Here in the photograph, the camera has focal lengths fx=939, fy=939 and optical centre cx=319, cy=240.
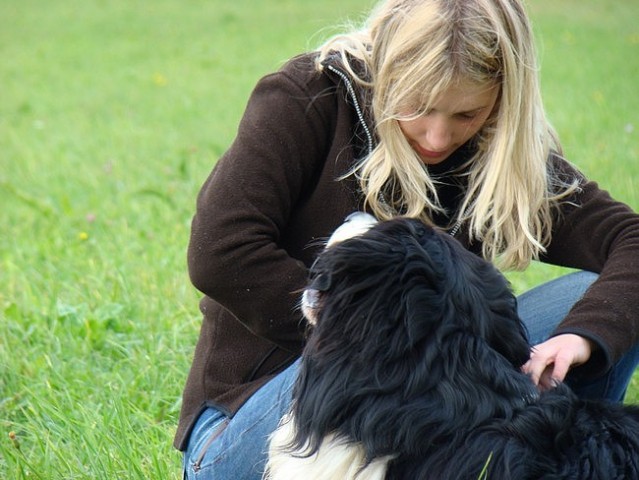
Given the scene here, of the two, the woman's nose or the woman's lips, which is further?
the woman's lips

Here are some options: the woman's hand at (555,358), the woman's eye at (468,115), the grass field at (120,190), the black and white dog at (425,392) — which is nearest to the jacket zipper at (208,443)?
the grass field at (120,190)

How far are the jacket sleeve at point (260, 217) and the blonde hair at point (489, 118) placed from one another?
187 mm

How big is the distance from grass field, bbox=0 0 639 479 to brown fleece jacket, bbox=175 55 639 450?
39 cm

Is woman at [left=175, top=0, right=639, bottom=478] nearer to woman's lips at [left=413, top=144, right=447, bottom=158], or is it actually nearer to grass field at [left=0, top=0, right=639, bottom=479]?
woman's lips at [left=413, top=144, right=447, bottom=158]

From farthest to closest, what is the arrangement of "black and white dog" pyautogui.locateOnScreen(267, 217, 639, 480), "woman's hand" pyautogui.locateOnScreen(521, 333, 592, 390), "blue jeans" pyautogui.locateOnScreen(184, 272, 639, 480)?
"blue jeans" pyautogui.locateOnScreen(184, 272, 639, 480) < "woman's hand" pyautogui.locateOnScreen(521, 333, 592, 390) < "black and white dog" pyautogui.locateOnScreen(267, 217, 639, 480)

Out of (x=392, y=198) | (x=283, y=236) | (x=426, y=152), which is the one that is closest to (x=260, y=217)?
(x=283, y=236)

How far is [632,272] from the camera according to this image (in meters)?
2.61

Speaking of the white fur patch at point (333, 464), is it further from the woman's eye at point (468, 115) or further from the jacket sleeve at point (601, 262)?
the woman's eye at point (468, 115)

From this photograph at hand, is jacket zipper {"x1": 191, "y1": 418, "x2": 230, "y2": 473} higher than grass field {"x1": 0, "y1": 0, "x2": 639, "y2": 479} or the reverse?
higher

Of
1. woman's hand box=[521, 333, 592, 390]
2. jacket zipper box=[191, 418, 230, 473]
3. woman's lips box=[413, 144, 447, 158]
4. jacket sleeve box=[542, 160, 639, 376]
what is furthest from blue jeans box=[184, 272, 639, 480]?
woman's lips box=[413, 144, 447, 158]

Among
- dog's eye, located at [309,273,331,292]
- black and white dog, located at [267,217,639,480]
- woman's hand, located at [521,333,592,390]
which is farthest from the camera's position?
woman's hand, located at [521,333,592,390]

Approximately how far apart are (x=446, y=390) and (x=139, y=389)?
1.72 metres

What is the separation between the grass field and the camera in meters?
3.10

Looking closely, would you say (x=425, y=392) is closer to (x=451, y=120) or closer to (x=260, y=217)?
(x=260, y=217)
